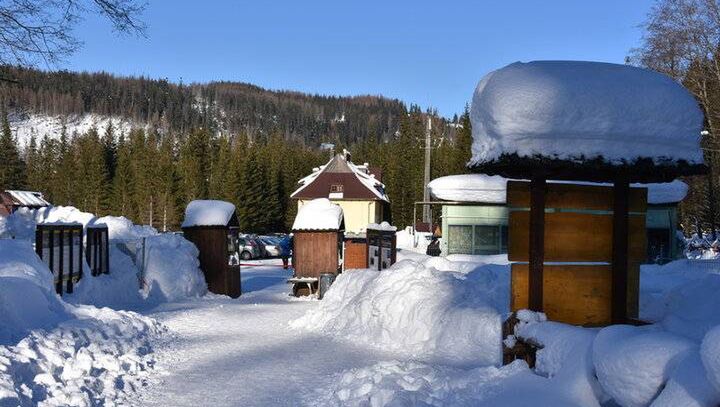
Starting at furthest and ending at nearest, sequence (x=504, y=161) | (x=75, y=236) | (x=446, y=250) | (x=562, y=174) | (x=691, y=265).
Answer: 1. (x=446, y=250)
2. (x=691, y=265)
3. (x=75, y=236)
4. (x=562, y=174)
5. (x=504, y=161)

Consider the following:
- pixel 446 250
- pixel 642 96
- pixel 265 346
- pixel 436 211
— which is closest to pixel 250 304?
pixel 265 346

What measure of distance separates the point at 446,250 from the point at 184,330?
19.6 metres

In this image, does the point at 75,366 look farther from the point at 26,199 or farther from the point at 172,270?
the point at 26,199

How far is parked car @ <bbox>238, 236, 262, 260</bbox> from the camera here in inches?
1636

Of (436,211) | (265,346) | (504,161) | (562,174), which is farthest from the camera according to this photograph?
(436,211)

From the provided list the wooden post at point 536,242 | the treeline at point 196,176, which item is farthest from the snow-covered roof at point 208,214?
the treeline at point 196,176

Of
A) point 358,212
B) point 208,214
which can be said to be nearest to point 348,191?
point 358,212

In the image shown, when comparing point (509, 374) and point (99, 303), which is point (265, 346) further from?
point (99, 303)

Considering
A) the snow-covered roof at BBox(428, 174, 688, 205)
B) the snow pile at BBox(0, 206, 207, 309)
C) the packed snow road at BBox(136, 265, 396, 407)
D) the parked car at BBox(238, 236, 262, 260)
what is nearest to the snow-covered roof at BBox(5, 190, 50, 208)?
the parked car at BBox(238, 236, 262, 260)

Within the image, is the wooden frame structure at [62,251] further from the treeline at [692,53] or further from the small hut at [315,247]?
the treeline at [692,53]

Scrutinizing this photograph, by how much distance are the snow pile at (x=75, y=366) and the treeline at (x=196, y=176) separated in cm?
5960

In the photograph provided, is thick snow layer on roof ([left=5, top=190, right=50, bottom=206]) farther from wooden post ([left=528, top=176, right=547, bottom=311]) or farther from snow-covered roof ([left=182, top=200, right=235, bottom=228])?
wooden post ([left=528, top=176, right=547, bottom=311])

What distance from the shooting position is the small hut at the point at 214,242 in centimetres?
1947

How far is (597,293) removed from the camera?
24.4 ft
